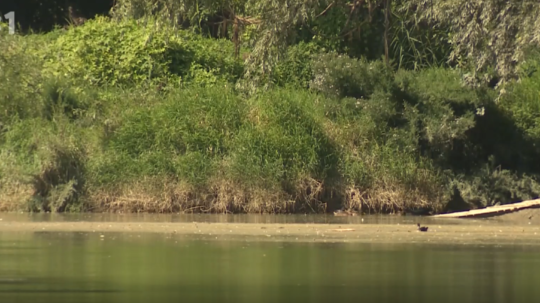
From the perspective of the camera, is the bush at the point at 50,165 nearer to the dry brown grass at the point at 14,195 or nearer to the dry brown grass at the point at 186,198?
the dry brown grass at the point at 14,195

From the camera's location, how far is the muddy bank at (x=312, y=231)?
723 inches

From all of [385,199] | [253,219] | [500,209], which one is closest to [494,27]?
[500,209]

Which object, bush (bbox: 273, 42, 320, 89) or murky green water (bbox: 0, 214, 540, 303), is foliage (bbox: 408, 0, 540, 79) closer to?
murky green water (bbox: 0, 214, 540, 303)

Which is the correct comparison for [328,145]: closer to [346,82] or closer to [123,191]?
[346,82]

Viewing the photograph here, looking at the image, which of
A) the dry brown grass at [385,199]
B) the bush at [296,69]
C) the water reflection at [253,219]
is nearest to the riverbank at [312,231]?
the water reflection at [253,219]

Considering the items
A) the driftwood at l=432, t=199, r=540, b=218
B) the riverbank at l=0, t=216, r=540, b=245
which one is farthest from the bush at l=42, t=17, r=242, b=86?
the driftwood at l=432, t=199, r=540, b=218

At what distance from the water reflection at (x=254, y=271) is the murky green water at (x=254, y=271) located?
1 cm

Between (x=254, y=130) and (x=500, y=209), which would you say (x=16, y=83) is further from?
(x=500, y=209)

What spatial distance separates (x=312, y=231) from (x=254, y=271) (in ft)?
19.4

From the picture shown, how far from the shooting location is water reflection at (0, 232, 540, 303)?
11884mm

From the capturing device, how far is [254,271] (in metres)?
13.8

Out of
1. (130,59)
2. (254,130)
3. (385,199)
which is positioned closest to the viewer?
(385,199)

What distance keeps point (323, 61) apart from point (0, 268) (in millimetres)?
12456

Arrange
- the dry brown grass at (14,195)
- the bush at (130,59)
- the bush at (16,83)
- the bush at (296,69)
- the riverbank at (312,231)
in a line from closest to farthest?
the riverbank at (312,231) < the dry brown grass at (14,195) < the bush at (16,83) < the bush at (130,59) < the bush at (296,69)
